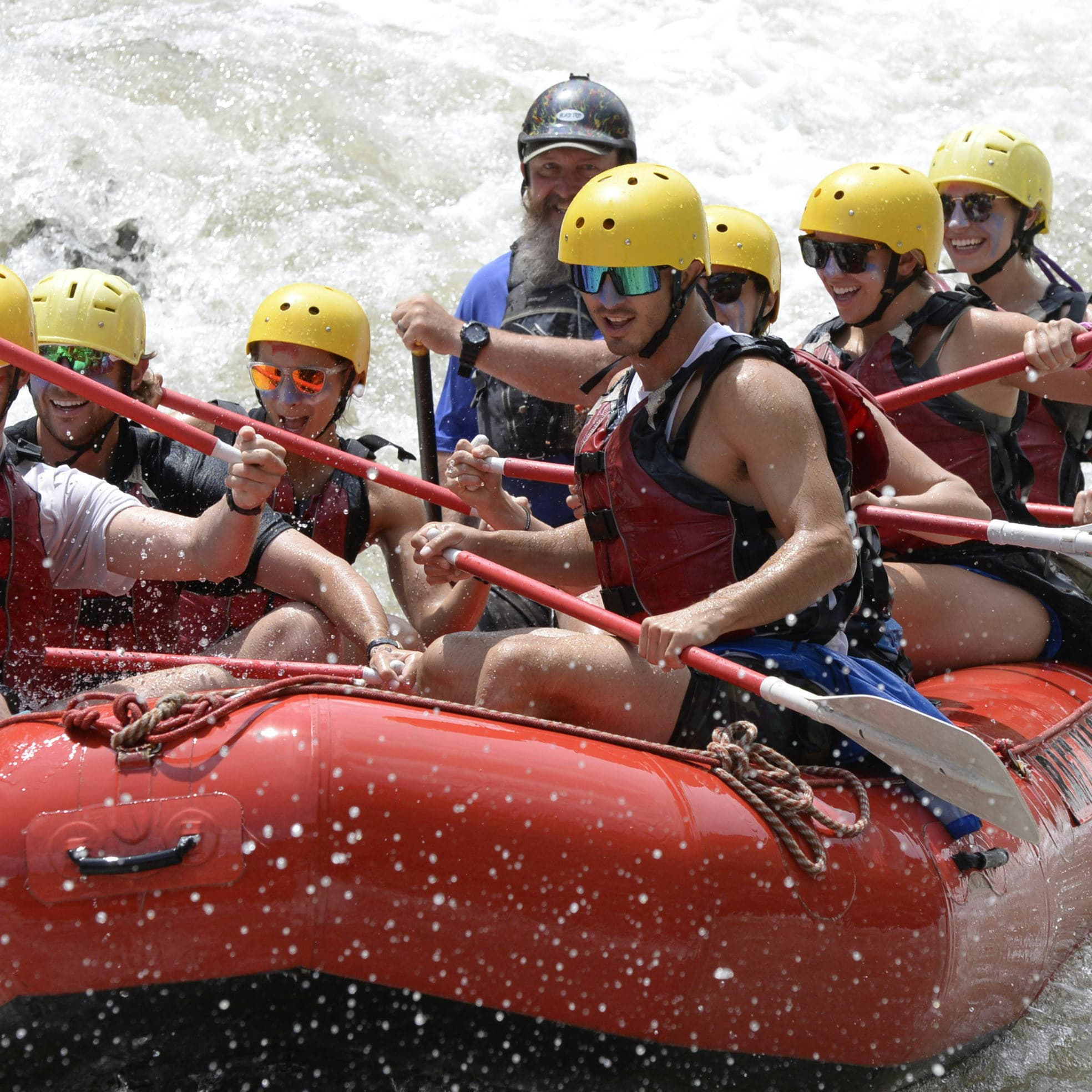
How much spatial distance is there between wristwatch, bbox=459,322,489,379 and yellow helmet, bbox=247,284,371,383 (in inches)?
13.8

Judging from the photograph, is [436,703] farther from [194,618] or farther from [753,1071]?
[194,618]

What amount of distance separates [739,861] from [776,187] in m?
8.18

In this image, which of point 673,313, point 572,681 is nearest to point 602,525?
point 572,681

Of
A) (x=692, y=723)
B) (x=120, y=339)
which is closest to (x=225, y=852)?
(x=692, y=723)

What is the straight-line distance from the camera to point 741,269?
4.83m

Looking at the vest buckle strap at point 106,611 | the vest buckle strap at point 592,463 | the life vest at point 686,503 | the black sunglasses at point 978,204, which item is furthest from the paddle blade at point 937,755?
the black sunglasses at point 978,204

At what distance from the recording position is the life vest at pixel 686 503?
330cm

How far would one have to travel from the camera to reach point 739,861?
10.3 feet

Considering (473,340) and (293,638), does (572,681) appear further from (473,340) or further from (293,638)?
(473,340)

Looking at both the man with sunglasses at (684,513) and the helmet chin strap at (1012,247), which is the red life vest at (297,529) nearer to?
the man with sunglasses at (684,513)

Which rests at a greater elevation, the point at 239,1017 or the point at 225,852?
the point at 225,852

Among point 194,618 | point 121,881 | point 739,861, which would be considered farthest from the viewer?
point 194,618

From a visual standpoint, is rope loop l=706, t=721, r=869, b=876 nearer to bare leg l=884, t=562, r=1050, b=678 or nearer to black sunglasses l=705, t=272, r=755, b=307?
bare leg l=884, t=562, r=1050, b=678

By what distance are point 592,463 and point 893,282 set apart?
158 cm
